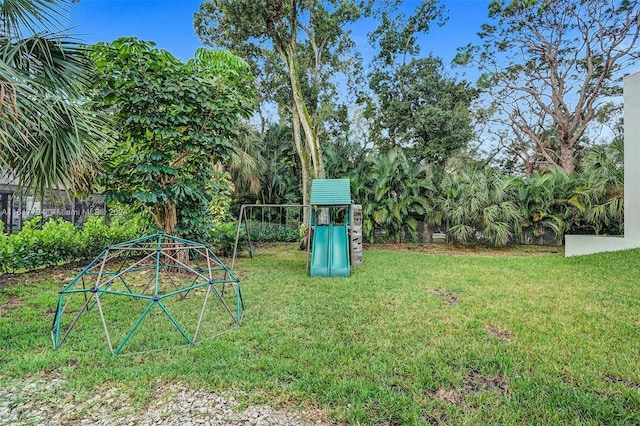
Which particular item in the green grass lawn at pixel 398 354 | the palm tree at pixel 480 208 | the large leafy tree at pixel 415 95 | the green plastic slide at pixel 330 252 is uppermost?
the large leafy tree at pixel 415 95

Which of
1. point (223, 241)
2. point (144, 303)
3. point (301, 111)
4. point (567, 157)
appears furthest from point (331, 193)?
point (567, 157)

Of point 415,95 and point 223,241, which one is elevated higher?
point 415,95

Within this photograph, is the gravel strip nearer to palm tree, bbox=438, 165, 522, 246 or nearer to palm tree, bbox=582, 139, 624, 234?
palm tree, bbox=438, 165, 522, 246

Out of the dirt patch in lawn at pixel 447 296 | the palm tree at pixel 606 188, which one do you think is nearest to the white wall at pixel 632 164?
the palm tree at pixel 606 188

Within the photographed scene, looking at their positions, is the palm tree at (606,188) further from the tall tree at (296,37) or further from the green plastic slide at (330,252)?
the tall tree at (296,37)

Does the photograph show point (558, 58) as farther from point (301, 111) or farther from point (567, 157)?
point (301, 111)

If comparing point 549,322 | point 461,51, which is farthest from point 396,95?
point 549,322

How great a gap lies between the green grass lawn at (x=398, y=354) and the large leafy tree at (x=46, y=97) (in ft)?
5.38

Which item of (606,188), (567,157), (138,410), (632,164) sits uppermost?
(567,157)

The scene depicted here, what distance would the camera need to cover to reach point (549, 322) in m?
3.40

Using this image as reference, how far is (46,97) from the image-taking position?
129 inches

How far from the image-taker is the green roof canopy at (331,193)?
687cm

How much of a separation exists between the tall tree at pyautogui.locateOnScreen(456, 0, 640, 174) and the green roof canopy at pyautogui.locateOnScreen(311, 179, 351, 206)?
10300 mm

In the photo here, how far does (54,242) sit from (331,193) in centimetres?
520
